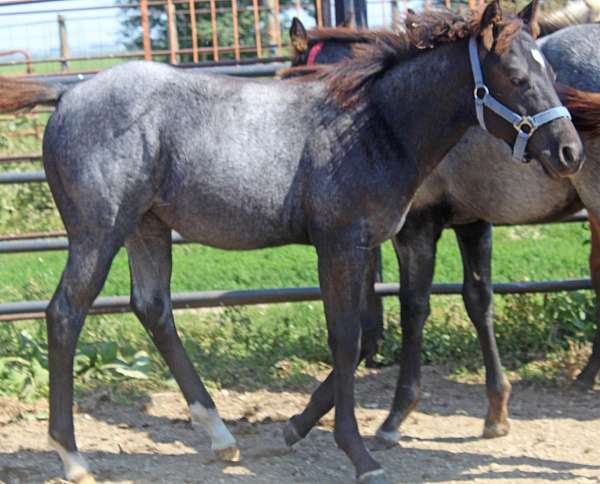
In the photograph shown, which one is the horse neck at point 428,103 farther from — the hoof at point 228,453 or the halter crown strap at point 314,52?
the hoof at point 228,453

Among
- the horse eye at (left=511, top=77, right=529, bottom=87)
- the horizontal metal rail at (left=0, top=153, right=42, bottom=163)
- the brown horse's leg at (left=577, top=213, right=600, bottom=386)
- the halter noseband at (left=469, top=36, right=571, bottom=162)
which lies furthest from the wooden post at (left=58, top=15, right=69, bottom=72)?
the horse eye at (left=511, top=77, right=529, bottom=87)

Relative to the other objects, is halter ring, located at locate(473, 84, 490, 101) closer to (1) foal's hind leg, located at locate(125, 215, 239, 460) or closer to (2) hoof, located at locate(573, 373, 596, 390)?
(1) foal's hind leg, located at locate(125, 215, 239, 460)

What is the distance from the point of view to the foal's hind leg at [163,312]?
4.86 m

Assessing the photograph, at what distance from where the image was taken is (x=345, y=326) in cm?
443

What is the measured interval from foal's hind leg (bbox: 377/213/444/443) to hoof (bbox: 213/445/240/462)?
72cm

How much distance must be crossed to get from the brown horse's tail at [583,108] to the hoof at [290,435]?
184 centimetres

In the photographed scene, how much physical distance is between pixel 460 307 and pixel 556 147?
3085mm

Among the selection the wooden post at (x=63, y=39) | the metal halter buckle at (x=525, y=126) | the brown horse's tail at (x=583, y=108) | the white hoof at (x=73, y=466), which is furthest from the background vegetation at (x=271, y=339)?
the wooden post at (x=63, y=39)

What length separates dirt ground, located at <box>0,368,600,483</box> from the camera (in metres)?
4.69

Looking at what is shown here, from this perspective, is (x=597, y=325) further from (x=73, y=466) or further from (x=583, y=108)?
(x=73, y=466)

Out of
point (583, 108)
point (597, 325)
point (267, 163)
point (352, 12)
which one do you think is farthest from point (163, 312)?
point (597, 325)

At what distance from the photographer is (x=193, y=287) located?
26.3 ft

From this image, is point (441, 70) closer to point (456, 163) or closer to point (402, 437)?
point (456, 163)

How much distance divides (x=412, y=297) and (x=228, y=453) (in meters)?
1.15
